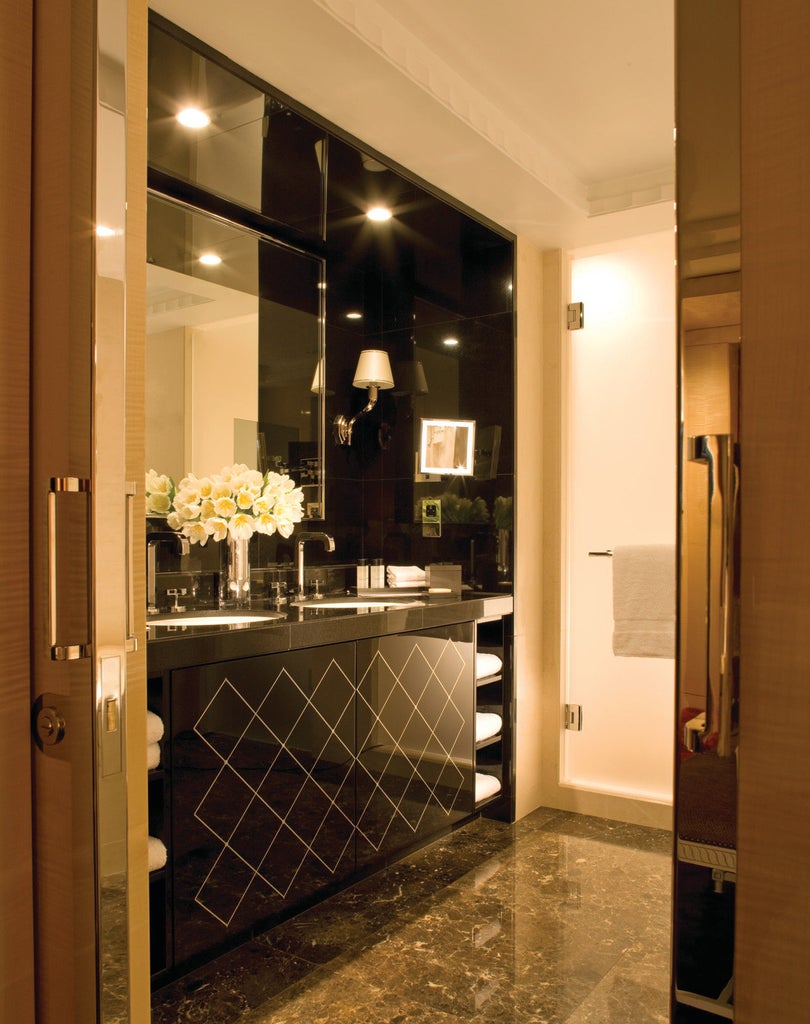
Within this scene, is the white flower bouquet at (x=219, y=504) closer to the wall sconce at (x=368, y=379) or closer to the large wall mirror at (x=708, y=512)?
the wall sconce at (x=368, y=379)

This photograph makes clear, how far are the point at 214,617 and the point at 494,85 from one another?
1870mm

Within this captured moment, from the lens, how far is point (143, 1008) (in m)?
1.08

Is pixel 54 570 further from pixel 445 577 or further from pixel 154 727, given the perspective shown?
pixel 445 577

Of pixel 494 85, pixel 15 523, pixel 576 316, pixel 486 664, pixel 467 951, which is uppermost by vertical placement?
pixel 494 85

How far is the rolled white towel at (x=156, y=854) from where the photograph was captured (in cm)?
169

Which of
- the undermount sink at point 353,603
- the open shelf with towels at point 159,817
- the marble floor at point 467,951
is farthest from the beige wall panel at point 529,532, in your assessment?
the open shelf with towels at point 159,817

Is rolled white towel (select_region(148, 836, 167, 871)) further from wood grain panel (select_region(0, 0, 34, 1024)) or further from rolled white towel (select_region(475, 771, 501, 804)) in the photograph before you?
rolled white towel (select_region(475, 771, 501, 804))

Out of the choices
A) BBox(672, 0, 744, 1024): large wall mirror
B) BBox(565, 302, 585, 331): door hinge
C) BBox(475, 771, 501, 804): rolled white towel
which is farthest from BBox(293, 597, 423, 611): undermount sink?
BBox(672, 0, 744, 1024): large wall mirror

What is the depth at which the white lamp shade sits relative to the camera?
3174 mm

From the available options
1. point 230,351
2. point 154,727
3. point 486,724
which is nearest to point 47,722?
point 154,727

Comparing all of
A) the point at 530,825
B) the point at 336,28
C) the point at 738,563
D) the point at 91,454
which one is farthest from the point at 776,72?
the point at 530,825

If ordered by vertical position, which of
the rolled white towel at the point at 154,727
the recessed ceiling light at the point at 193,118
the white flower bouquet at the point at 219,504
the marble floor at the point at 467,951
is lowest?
the marble floor at the point at 467,951

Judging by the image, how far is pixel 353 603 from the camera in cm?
291

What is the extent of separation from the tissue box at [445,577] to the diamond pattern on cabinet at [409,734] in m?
0.30
